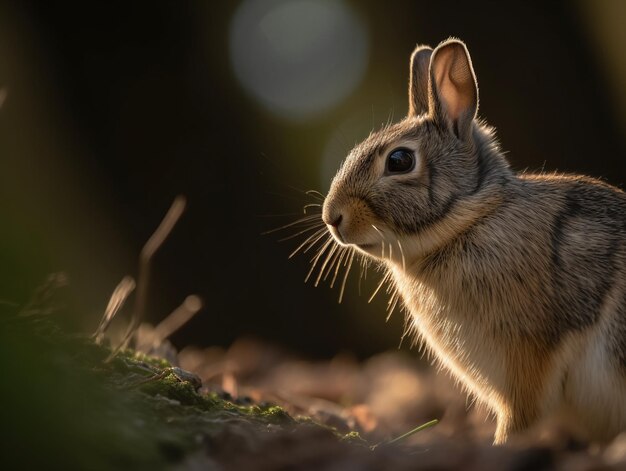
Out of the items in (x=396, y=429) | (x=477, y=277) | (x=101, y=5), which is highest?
(x=101, y=5)

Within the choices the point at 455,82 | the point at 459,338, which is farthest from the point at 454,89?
the point at 459,338

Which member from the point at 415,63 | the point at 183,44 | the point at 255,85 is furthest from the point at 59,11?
the point at 415,63

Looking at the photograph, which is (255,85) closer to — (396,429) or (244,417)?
(396,429)

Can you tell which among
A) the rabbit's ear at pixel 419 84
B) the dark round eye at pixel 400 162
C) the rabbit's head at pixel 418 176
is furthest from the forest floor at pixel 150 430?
the rabbit's ear at pixel 419 84

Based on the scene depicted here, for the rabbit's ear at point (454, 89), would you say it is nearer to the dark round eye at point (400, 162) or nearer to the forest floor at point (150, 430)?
the dark round eye at point (400, 162)

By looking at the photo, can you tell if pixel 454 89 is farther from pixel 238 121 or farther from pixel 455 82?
pixel 238 121

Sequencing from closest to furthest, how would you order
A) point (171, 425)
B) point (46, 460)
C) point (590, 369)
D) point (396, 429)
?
point (46, 460), point (171, 425), point (590, 369), point (396, 429)
